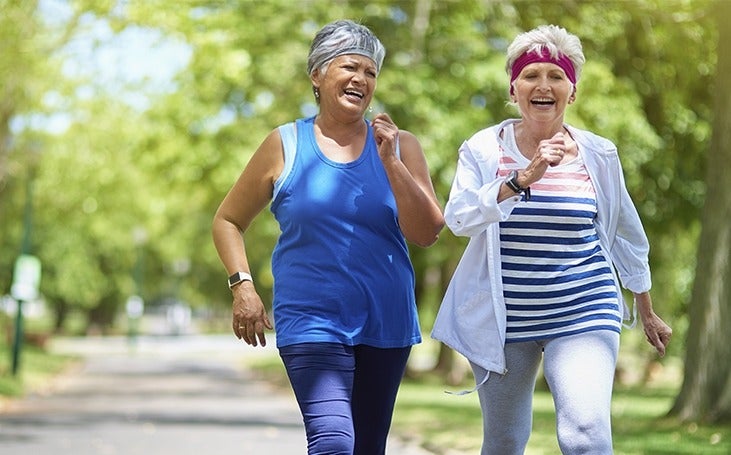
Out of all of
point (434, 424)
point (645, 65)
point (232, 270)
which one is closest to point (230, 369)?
point (645, 65)

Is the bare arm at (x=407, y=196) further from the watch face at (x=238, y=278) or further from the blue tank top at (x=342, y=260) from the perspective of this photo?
the watch face at (x=238, y=278)

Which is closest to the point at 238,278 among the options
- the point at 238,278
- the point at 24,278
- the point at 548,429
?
the point at 238,278

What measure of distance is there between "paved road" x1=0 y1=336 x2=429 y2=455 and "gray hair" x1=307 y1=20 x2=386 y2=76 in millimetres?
7484

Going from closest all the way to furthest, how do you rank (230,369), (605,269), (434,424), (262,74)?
(605,269) < (434,424) < (262,74) < (230,369)

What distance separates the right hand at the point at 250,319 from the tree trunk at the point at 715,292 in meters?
10.0

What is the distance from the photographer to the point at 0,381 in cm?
2400

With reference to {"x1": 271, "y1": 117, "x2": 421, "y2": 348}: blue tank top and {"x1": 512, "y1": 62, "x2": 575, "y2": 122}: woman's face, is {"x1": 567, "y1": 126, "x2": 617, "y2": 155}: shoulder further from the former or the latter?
{"x1": 271, "y1": 117, "x2": 421, "y2": 348}: blue tank top

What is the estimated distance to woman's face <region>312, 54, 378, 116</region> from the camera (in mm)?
4980

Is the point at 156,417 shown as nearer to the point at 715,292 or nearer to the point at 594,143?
the point at 715,292

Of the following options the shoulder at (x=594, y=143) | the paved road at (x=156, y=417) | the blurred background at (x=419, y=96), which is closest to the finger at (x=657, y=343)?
the shoulder at (x=594, y=143)

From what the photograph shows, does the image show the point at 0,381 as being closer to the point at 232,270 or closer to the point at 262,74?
the point at 262,74

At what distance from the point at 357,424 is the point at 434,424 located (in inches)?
420

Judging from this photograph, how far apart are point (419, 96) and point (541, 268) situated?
13523 mm

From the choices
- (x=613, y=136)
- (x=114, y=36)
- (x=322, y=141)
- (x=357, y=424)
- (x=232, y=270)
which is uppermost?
(x=114, y=36)
